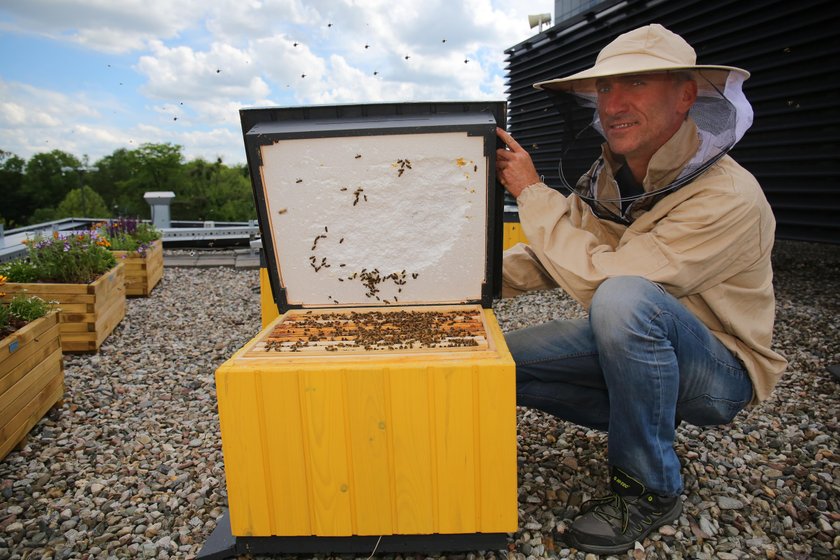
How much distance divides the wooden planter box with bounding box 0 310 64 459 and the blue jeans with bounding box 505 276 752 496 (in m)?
2.44

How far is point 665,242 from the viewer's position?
1.76 metres

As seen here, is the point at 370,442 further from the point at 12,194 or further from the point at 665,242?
the point at 12,194

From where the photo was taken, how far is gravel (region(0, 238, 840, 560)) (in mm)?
1913

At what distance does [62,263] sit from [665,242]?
14.4 ft

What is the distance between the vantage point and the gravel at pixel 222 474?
1.91 metres

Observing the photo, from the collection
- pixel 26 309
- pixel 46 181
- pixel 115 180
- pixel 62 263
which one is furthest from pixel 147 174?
pixel 26 309

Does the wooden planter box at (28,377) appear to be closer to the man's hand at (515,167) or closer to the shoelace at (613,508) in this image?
the man's hand at (515,167)

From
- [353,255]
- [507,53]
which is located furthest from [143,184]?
[353,255]

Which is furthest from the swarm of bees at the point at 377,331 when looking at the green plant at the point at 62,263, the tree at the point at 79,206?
the tree at the point at 79,206

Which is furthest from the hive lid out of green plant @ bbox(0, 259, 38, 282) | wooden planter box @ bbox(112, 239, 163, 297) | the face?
wooden planter box @ bbox(112, 239, 163, 297)

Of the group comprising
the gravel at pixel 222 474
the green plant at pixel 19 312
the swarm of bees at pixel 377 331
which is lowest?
the gravel at pixel 222 474

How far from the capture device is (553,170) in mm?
8641

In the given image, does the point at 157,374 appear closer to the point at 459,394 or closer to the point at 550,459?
the point at 550,459

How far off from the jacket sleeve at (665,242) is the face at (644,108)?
21 centimetres
